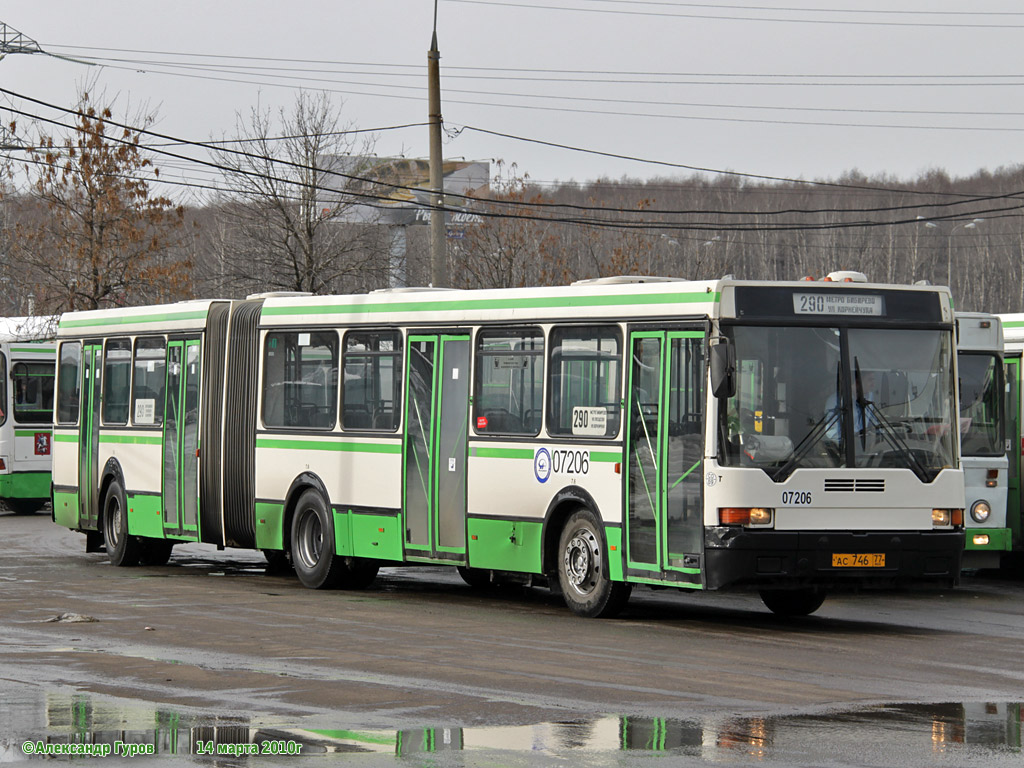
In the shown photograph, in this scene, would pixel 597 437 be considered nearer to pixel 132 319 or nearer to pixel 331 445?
pixel 331 445

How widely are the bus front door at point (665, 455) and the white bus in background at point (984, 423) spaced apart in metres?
5.48

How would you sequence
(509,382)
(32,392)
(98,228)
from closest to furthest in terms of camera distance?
(509,382)
(32,392)
(98,228)

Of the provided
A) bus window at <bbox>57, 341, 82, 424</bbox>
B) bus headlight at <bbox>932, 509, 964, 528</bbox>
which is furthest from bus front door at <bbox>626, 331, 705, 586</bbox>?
bus window at <bbox>57, 341, 82, 424</bbox>

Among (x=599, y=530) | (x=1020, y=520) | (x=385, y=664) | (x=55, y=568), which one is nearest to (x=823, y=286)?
(x=599, y=530)

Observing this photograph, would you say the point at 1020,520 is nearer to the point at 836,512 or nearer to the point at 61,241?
the point at 836,512

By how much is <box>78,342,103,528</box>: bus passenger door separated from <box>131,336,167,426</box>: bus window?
1.03m

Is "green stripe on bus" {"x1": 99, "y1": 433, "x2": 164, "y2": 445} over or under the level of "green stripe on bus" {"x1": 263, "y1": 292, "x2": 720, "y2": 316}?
under

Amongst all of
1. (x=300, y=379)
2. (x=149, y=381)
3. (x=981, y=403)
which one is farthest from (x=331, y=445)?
(x=981, y=403)

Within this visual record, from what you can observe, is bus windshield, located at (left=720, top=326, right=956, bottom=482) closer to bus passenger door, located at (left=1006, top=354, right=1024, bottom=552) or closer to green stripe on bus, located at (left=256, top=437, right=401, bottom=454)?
green stripe on bus, located at (left=256, top=437, right=401, bottom=454)

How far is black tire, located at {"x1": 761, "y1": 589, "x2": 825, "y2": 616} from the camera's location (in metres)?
14.7

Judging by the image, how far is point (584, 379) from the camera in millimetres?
14531

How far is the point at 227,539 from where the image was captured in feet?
61.6

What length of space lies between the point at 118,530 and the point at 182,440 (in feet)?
6.37

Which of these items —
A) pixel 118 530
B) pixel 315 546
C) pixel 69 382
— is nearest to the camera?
pixel 315 546
